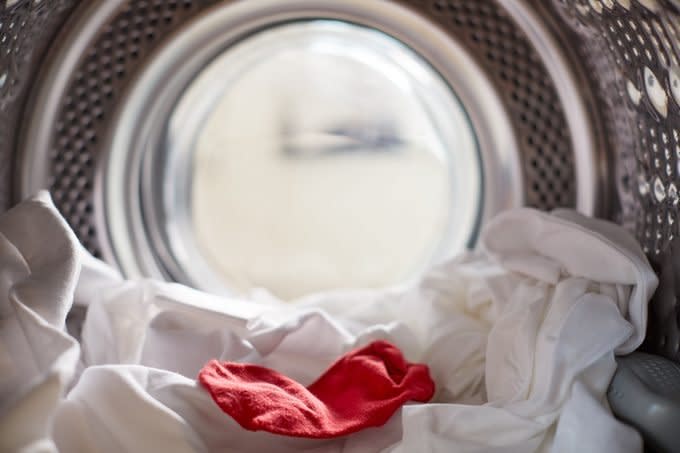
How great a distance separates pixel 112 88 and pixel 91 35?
0.09 meters

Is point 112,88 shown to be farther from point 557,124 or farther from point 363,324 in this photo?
point 557,124

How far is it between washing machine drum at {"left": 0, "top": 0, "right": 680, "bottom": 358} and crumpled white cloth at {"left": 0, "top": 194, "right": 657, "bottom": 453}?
0.35 feet

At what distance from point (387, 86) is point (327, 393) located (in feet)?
2.76

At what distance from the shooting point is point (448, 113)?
1283mm

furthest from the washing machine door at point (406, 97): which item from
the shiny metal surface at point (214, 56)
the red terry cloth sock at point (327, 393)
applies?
the red terry cloth sock at point (327, 393)

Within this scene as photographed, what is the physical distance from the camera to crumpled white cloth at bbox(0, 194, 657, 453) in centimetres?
70

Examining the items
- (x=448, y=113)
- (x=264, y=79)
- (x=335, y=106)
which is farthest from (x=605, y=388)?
(x=264, y=79)

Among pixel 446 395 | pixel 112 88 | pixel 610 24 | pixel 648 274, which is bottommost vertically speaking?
pixel 446 395

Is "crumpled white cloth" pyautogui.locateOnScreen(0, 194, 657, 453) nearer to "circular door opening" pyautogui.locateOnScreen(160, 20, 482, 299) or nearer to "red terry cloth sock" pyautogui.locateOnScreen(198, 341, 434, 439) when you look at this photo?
"red terry cloth sock" pyautogui.locateOnScreen(198, 341, 434, 439)

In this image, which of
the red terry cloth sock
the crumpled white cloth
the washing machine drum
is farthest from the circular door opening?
the red terry cloth sock

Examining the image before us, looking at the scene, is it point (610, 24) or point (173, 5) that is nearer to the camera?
point (610, 24)

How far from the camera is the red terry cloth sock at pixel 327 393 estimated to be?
2.49 ft

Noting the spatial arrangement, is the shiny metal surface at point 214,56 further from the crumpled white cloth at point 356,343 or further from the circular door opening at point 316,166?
the crumpled white cloth at point 356,343

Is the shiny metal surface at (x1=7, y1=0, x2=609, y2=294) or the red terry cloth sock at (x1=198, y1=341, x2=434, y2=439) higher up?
the shiny metal surface at (x1=7, y1=0, x2=609, y2=294)
